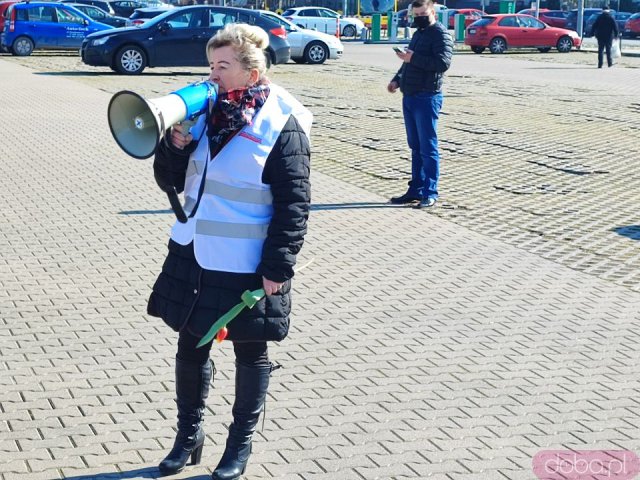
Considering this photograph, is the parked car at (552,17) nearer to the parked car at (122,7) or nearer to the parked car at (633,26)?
the parked car at (633,26)

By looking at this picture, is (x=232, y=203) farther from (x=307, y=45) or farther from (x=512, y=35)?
(x=512, y=35)

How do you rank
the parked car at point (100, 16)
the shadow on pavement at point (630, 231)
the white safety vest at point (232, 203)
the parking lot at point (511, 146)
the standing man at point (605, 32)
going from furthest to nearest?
the parked car at point (100, 16)
the standing man at point (605, 32)
the parking lot at point (511, 146)
the shadow on pavement at point (630, 231)
the white safety vest at point (232, 203)

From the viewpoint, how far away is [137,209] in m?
10.2

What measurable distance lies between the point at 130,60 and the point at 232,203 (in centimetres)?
2231

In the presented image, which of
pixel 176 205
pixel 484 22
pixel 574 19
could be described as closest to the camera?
pixel 176 205

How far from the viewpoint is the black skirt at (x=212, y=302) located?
14.3 feet

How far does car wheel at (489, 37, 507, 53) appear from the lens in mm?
39781

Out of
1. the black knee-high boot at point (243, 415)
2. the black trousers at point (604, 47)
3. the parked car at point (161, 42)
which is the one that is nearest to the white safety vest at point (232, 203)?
the black knee-high boot at point (243, 415)

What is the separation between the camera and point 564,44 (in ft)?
134

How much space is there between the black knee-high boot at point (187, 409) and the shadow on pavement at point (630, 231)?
5.74m

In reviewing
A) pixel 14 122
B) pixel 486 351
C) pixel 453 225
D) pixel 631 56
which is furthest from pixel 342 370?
pixel 631 56

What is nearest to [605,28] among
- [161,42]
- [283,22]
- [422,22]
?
[283,22]

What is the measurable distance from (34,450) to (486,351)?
2609 millimetres

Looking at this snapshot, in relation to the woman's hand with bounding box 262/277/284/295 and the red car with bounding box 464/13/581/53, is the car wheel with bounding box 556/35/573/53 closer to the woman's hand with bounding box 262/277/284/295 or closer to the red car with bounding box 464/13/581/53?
the red car with bounding box 464/13/581/53
